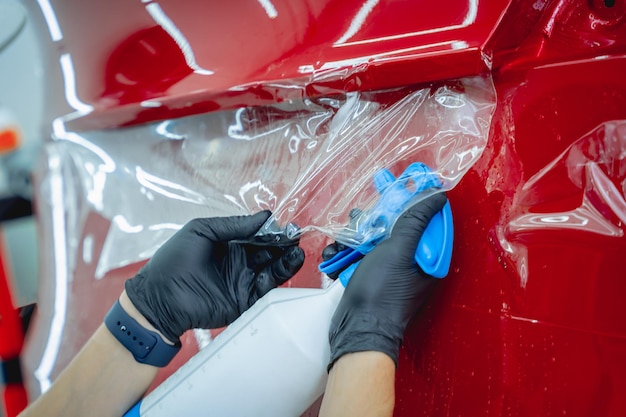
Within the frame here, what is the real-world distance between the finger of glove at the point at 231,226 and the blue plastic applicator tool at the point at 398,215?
183 millimetres

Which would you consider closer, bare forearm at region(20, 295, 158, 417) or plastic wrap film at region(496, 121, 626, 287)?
plastic wrap film at region(496, 121, 626, 287)

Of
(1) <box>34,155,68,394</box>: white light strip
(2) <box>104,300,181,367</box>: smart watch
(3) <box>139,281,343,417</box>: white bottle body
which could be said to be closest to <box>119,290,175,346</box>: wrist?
(2) <box>104,300,181,367</box>: smart watch

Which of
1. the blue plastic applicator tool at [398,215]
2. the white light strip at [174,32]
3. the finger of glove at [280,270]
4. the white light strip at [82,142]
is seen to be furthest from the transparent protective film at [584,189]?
the white light strip at [82,142]

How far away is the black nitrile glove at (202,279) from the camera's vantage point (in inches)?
35.7

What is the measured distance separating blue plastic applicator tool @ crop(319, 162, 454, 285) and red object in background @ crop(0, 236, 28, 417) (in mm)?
924

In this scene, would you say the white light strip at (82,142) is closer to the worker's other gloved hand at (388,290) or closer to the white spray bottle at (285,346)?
the white spray bottle at (285,346)

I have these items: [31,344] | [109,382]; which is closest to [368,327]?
[109,382]

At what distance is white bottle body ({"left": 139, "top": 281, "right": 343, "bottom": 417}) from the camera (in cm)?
75

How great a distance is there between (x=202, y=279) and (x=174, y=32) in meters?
0.55

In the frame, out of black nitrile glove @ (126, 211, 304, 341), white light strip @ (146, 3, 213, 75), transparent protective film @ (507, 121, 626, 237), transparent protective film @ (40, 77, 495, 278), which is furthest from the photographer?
white light strip @ (146, 3, 213, 75)

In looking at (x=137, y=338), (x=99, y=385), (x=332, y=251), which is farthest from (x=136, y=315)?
(x=332, y=251)

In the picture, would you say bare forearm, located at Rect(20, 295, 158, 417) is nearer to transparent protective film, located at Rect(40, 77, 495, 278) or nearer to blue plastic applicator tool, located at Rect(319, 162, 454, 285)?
transparent protective film, located at Rect(40, 77, 495, 278)

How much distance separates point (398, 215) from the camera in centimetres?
74

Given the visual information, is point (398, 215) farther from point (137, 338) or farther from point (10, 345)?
point (10, 345)
